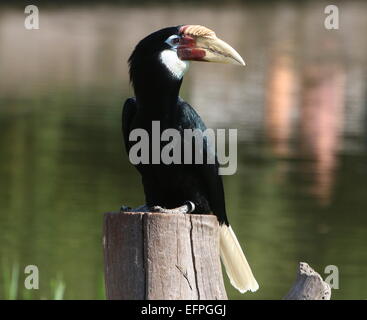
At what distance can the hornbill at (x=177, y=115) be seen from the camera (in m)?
5.46

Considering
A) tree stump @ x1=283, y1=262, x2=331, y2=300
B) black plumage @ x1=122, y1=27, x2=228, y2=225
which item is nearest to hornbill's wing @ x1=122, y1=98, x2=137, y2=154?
black plumage @ x1=122, y1=27, x2=228, y2=225

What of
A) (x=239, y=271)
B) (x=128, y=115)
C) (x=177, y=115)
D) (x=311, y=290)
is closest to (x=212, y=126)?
(x=128, y=115)

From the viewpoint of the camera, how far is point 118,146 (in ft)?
56.5

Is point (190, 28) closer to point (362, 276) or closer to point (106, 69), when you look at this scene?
point (362, 276)

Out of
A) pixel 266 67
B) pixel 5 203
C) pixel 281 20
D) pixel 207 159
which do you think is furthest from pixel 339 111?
pixel 281 20

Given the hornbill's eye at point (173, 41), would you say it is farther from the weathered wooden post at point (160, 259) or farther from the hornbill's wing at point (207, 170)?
the weathered wooden post at point (160, 259)

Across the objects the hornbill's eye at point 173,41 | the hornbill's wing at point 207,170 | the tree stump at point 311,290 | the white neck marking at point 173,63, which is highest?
the hornbill's eye at point 173,41

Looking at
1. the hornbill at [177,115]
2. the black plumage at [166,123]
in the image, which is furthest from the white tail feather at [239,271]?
the black plumage at [166,123]

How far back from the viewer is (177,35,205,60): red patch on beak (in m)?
5.53

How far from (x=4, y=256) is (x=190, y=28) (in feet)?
20.1

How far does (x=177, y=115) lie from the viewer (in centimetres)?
565

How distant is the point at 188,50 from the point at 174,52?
0.29 feet

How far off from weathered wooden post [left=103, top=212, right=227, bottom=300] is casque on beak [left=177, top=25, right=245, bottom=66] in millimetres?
1193

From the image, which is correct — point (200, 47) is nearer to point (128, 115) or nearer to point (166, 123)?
point (166, 123)
